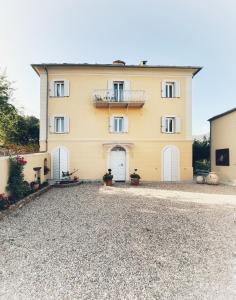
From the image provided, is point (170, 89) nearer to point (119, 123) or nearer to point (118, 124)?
point (119, 123)

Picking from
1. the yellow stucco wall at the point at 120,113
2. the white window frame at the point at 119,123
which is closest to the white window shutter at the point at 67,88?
the yellow stucco wall at the point at 120,113

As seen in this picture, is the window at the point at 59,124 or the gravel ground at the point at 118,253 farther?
the window at the point at 59,124

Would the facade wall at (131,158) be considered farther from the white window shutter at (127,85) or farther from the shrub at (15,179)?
the shrub at (15,179)

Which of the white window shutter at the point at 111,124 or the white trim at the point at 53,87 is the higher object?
the white trim at the point at 53,87

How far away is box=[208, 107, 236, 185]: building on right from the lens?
43.4 ft

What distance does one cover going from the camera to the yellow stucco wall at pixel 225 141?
43.3 ft

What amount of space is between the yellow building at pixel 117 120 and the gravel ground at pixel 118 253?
23.6ft

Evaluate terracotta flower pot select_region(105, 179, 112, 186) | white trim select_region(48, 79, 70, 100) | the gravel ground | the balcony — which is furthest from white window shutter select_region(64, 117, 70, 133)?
the gravel ground

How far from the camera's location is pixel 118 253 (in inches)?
160

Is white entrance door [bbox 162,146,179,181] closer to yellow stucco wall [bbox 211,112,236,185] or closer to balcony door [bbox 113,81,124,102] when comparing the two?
yellow stucco wall [bbox 211,112,236,185]

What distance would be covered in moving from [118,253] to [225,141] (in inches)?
503

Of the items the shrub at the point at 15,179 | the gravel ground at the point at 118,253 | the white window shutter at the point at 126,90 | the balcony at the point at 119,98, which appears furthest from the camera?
the white window shutter at the point at 126,90

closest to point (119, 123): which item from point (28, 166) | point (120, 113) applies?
point (120, 113)

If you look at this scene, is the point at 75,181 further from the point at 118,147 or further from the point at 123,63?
the point at 123,63
